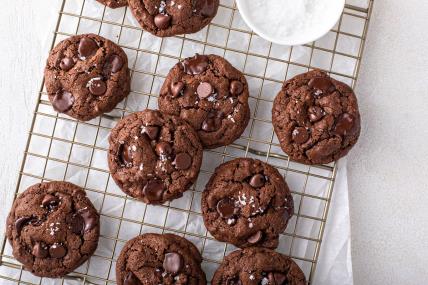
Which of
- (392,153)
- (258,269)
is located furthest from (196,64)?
(392,153)

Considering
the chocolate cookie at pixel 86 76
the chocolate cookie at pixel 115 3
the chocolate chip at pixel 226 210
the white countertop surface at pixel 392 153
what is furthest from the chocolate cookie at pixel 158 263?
the chocolate cookie at pixel 115 3

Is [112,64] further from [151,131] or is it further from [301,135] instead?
[301,135]

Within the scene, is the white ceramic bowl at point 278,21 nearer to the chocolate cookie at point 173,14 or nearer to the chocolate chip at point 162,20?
the chocolate cookie at point 173,14

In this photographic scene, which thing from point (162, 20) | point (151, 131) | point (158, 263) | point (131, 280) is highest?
point (162, 20)

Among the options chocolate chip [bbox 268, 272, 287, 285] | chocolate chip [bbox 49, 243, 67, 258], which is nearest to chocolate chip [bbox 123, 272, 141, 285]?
chocolate chip [bbox 49, 243, 67, 258]

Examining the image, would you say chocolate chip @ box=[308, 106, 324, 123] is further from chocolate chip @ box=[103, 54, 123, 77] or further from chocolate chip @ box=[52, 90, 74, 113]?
chocolate chip @ box=[52, 90, 74, 113]

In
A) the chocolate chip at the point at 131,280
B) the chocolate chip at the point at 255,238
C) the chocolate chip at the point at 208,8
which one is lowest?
the chocolate chip at the point at 131,280
